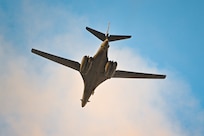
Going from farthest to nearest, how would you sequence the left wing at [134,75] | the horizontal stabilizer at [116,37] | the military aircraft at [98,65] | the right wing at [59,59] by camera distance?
the left wing at [134,75]
the right wing at [59,59]
the horizontal stabilizer at [116,37]
the military aircraft at [98,65]

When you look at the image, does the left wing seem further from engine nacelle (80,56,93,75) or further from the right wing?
the right wing

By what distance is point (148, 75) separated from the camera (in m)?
51.2

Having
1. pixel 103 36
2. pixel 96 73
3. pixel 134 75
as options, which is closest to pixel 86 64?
pixel 96 73

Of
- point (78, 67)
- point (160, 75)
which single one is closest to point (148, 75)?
point (160, 75)

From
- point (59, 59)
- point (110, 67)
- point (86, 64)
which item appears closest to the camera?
point (110, 67)

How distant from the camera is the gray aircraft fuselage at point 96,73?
44.9 m

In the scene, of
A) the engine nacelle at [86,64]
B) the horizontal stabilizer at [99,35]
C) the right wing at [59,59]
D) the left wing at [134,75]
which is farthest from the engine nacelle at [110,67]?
the right wing at [59,59]

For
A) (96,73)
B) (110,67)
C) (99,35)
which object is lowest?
(96,73)

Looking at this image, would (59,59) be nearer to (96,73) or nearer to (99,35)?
(96,73)

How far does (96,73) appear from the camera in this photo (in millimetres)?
48906

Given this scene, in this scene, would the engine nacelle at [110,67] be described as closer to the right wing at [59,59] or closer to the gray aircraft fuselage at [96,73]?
the gray aircraft fuselage at [96,73]

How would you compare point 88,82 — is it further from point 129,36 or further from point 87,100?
point 129,36

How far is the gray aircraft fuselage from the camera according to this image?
44938 millimetres

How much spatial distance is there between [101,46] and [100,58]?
6.79ft
